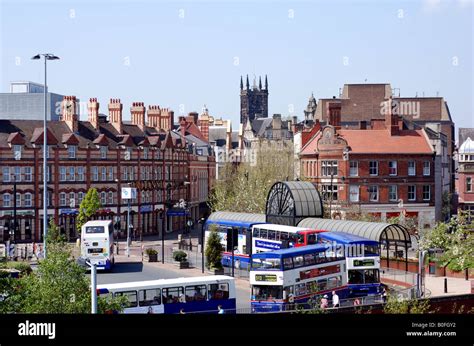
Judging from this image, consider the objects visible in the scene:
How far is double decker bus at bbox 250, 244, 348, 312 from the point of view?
105 ft

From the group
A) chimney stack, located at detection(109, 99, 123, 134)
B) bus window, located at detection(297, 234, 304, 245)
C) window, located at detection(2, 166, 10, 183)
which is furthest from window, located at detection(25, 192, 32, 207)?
bus window, located at detection(297, 234, 304, 245)

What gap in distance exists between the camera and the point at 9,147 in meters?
66.1

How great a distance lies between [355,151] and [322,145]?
286 centimetres

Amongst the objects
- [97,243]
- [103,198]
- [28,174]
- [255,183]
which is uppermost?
[28,174]

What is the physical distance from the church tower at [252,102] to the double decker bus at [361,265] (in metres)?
139

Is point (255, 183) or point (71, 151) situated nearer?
point (71, 151)

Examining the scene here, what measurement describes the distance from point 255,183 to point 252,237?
2760cm

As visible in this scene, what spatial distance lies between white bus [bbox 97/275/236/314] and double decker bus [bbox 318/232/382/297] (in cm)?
557

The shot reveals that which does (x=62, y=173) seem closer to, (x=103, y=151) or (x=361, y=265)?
(x=103, y=151)

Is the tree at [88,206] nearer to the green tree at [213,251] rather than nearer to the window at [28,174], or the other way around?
the window at [28,174]

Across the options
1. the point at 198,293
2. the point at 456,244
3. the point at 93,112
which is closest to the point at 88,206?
the point at 93,112

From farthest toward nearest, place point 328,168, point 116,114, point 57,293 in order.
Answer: point 116,114 < point 328,168 < point 57,293

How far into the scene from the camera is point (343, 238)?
1439 inches

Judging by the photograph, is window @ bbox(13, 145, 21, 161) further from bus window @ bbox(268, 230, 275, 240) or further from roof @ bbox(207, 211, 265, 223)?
bus window @ bbox(268, 230, 275, 240)
